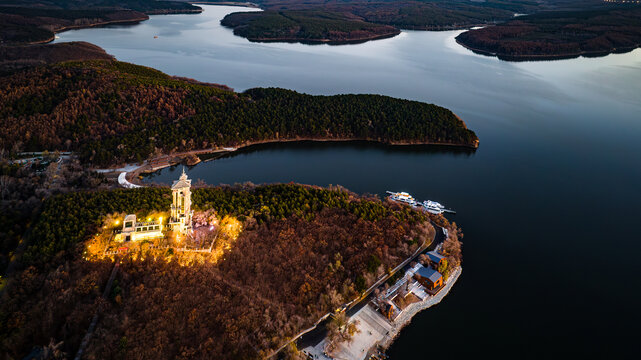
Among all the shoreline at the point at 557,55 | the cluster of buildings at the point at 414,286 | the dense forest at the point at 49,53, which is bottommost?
the cluster of buildings at the point at 414,286

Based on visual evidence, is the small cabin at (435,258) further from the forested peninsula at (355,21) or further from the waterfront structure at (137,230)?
the forested peninsula at (355,21)

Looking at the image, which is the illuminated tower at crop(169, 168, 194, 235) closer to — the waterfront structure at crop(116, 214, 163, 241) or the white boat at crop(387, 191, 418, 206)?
the waterfront structure at crop(116, 214, 163, 241)

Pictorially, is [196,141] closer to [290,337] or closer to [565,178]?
[290,337]

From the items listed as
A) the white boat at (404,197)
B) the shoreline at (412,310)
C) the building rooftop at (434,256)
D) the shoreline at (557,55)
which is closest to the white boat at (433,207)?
the white boat at (404,197)

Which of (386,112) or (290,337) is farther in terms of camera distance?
(386,112)

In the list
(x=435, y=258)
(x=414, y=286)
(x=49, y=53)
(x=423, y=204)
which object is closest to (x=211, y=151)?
(x=423, y=204)

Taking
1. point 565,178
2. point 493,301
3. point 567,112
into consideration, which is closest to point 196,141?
point 493,301
